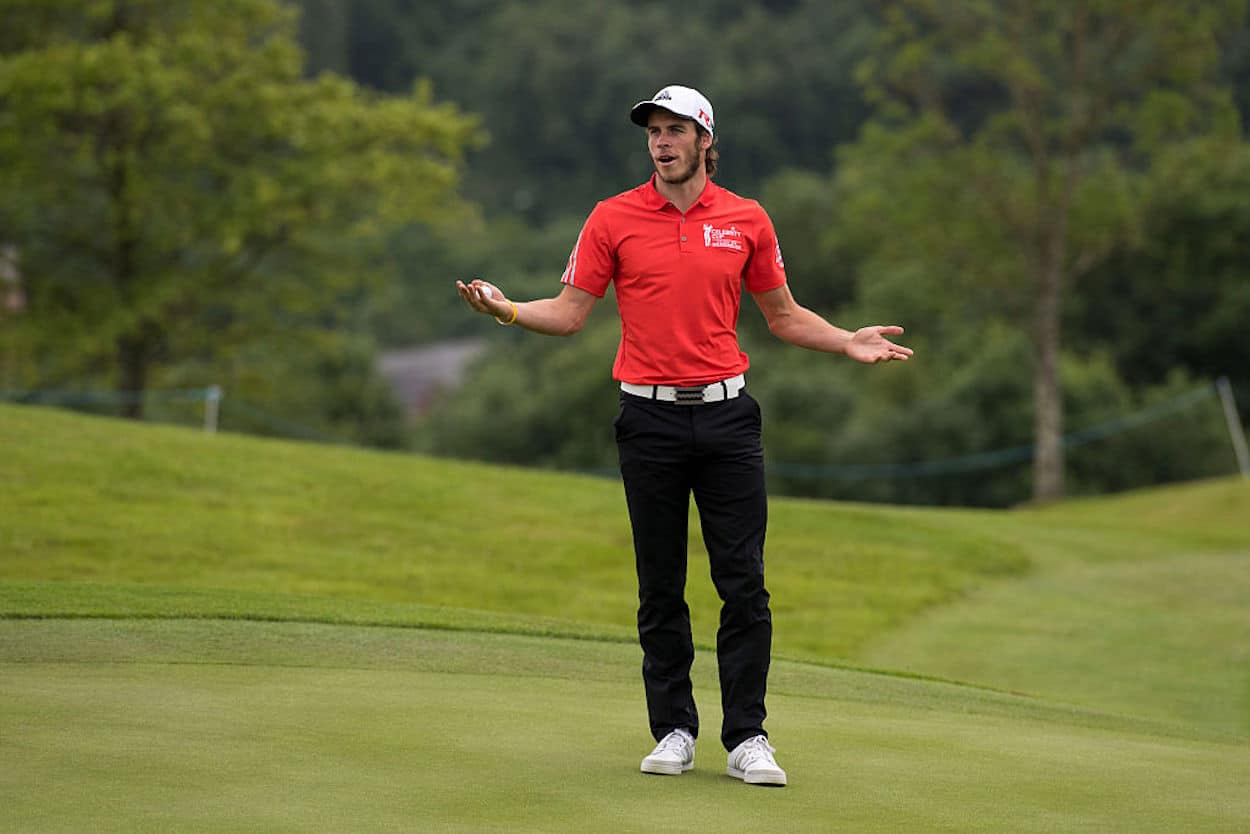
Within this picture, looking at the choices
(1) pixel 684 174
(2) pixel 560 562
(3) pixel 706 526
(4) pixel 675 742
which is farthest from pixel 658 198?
(2) pixel 560 562

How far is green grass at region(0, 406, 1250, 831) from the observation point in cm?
516

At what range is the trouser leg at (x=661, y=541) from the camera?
5922 mm

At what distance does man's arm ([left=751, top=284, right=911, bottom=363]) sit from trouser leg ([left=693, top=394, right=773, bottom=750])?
0.43m

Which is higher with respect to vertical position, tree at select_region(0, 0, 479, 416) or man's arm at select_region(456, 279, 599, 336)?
tree at select_region(0, 0, 479, 416)

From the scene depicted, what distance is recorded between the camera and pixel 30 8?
3275cm

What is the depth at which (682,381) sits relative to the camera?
232 inches

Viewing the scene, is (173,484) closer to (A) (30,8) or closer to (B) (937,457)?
(A) (30,8)

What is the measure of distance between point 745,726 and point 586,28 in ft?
382

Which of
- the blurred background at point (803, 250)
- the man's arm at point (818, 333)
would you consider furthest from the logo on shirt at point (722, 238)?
the blurred background at point (803, 250)

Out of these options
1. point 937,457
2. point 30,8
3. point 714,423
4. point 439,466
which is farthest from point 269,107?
point 714,423

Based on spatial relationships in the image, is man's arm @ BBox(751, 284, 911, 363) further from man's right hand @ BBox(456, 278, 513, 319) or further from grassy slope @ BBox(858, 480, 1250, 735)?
grassy slope @ BBox(858, 480, 1250, 735)

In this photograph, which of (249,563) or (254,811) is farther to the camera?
(249,563)

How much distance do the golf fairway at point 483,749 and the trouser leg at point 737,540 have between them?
27 cm

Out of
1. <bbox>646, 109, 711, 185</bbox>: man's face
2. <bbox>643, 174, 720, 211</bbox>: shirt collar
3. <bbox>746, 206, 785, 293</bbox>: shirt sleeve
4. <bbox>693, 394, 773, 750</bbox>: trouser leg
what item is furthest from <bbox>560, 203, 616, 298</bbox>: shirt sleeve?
<bbox>693, 394, 773, 750</bbox>: trouser leg
